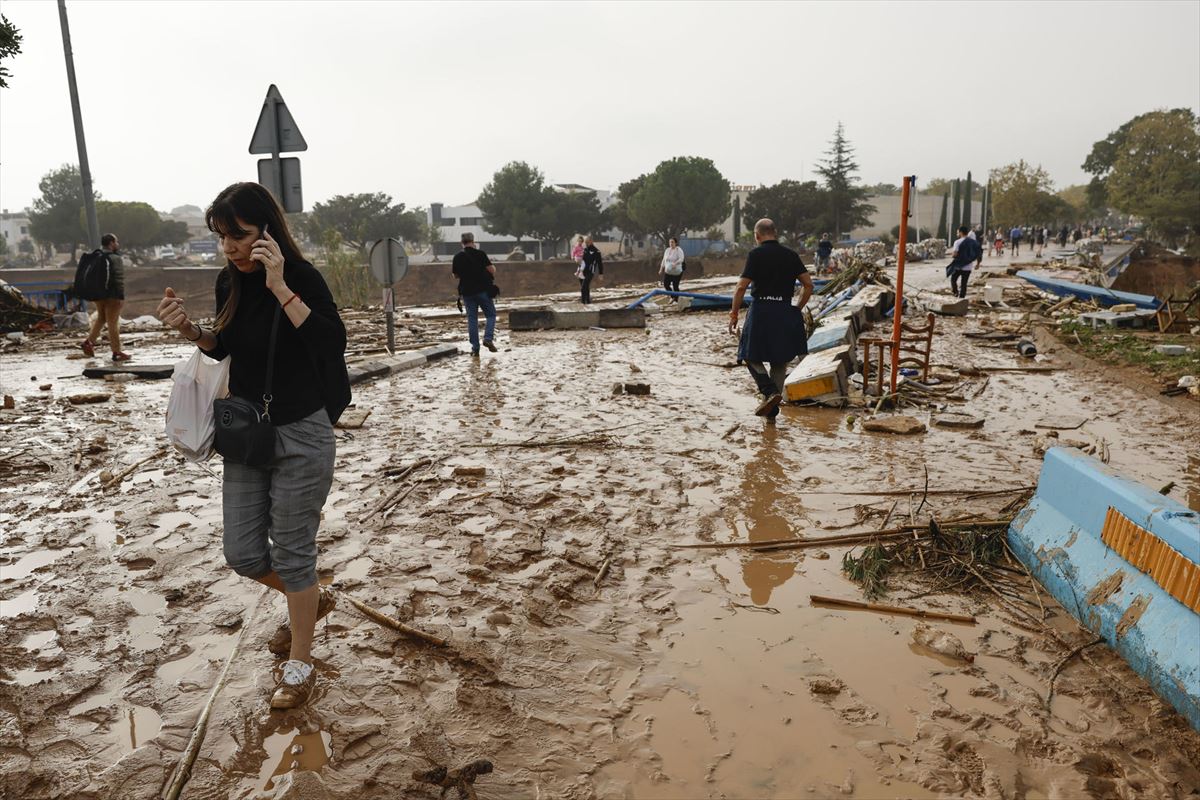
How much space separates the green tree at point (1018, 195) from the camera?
2442 inches

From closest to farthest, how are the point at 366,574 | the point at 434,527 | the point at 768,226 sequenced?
the point at 366,574, the point at 434,527, the point at 768,226

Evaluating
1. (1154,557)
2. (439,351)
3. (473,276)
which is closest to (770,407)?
(1154,557)

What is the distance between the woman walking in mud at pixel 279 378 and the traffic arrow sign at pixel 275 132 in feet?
17.2

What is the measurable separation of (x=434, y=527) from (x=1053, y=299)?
17157 mm

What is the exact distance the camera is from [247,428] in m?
2.62

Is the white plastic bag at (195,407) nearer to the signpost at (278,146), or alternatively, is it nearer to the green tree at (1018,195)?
the signpost at (278,146)

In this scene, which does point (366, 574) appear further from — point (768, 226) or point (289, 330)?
point (768, 226)

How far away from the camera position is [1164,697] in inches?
109

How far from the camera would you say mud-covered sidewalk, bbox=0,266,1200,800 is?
250cm

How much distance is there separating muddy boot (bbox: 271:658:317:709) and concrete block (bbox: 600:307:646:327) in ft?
44.1

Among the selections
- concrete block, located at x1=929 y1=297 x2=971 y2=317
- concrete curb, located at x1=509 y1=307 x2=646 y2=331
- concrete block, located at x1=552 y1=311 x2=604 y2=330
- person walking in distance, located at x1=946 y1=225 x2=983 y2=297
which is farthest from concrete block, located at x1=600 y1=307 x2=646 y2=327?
person walking in distance, located at x1=946 y1=225 x2=983 y2=297

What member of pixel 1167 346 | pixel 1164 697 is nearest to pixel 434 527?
pixel 1164 697

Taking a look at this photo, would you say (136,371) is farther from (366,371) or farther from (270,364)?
(270,364)

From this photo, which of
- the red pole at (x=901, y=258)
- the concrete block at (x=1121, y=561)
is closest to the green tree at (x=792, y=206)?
the red pole at (x=901, y=258)
